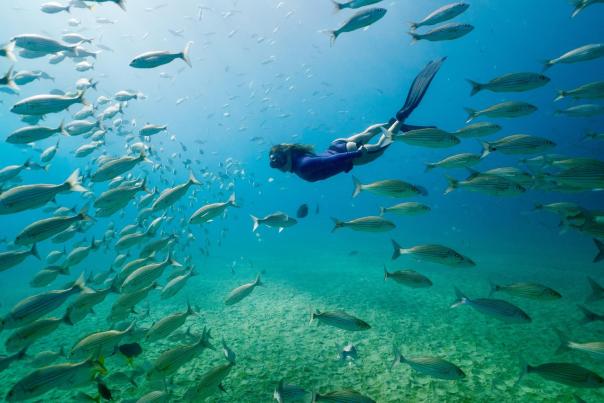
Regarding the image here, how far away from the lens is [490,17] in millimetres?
45812

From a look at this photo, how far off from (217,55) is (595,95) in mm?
60326

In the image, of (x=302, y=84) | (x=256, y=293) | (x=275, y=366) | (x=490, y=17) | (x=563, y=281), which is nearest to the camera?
(x=275, y=366)

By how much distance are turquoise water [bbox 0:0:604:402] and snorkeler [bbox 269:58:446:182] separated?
250 centimetres

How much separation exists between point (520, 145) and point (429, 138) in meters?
1.74

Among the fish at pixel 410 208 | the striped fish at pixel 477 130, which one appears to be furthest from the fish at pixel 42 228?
the striped fish at pixel 477 130

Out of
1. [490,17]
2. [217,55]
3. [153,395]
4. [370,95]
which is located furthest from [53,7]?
[370,95]

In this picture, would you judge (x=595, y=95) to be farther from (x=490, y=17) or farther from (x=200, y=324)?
(x=490, y=17)

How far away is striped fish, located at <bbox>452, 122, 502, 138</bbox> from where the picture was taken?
523 centimetres

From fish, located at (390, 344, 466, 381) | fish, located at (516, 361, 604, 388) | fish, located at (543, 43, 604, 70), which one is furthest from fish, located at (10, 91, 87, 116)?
fish, located at (543, 43, 604, 70)

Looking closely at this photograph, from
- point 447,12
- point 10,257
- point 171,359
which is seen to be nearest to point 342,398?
point 171,359

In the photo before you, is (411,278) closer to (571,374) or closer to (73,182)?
(571,374)

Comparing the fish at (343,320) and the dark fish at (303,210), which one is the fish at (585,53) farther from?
the dark fish at (303,210)

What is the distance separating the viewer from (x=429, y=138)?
472 centimetres

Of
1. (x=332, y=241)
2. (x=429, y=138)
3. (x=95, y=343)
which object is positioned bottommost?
(x=332, y=241)
